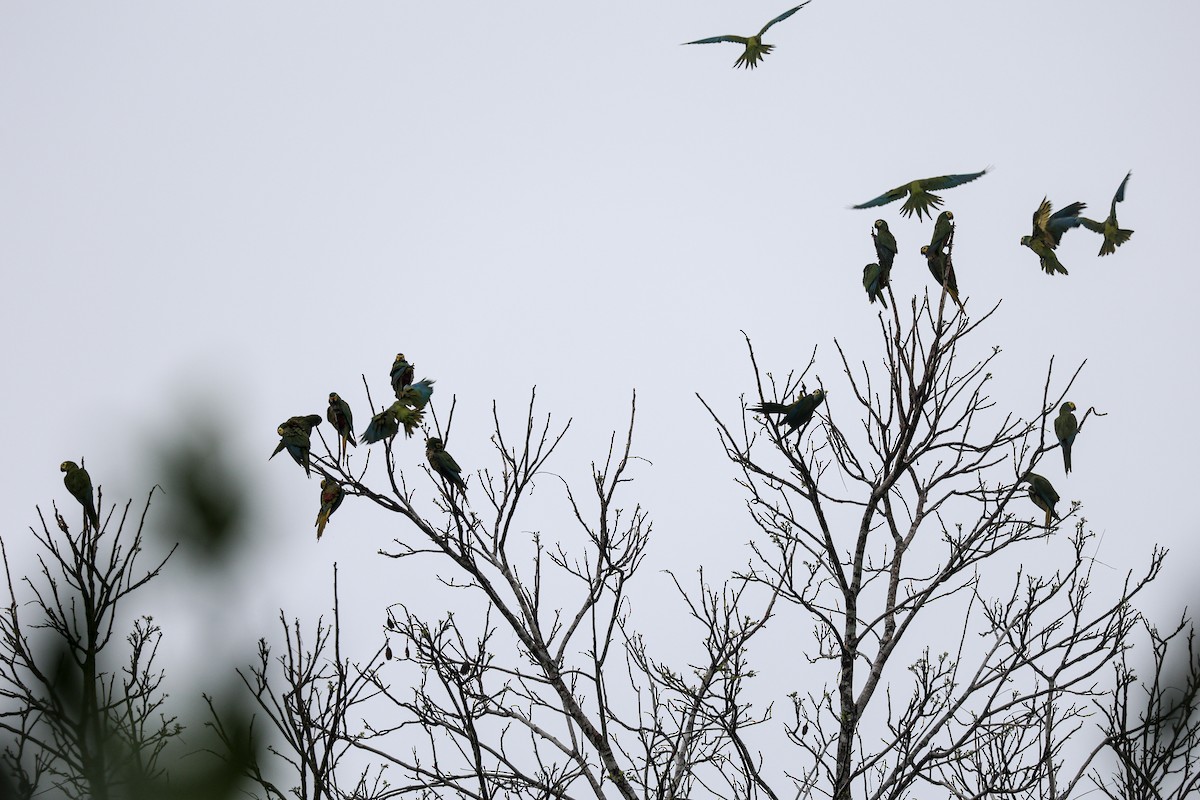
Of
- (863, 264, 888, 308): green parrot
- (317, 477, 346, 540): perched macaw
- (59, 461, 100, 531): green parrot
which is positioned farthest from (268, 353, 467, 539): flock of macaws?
(863, 264, 888, 308): green parrot

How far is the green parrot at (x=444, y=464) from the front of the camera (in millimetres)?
5391

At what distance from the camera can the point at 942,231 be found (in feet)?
21.6

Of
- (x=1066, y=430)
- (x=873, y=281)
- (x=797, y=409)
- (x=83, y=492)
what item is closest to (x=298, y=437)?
(x=83, y=492)

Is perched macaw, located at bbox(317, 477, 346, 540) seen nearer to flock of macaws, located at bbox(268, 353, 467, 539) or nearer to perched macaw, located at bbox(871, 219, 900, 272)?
flock of macaws, located at bbox(268, 353, 467, 539)

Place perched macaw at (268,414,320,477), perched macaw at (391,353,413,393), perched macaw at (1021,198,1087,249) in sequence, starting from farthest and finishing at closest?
1. perched macaw at (1021,198,1087,249)
2. perched macaw at (391,353,413,393)
3. perched macaw at (268,414,320,477)

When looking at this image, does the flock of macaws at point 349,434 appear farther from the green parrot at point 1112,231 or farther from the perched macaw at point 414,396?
the green parrot at point 1112,231

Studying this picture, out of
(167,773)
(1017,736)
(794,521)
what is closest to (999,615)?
(1017,736)

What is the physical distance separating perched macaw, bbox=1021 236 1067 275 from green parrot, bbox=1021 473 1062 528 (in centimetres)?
179

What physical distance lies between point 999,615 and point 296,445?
4705 mm

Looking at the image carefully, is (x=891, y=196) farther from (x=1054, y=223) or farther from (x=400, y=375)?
(x=400, y=375)

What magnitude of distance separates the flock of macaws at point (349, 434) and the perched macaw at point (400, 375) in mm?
300

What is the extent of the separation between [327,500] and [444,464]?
0.77 m

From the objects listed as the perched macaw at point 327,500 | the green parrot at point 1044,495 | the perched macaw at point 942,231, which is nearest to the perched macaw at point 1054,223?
the perched macaw at point 942,231

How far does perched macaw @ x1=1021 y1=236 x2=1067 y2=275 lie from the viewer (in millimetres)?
6898
